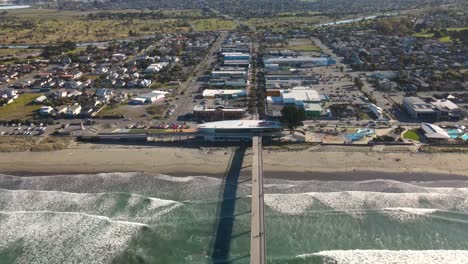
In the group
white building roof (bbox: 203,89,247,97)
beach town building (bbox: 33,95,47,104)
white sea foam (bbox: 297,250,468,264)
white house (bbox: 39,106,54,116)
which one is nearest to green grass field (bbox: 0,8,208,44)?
beach town building (bbox: 33,95,47,104)

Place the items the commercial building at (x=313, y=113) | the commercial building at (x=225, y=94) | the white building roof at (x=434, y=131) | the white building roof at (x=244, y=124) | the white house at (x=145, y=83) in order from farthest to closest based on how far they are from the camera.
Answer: the white house at (x=145, y=83) → the commercial building at (x=225, y=94) → the commercial building at (x=313, y=113) → the white building roof at (x=244, y=124) → the white building roof at (x=434, y=131)

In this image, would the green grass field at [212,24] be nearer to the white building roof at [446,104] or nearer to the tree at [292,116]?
the white building roof at [446,104]

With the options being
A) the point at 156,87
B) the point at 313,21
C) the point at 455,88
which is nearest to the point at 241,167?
the point at 156,87

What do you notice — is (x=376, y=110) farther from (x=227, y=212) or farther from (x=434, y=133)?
(x=227, y=212)

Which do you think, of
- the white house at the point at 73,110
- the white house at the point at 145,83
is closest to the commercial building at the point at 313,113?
the white house at the point at 145,83

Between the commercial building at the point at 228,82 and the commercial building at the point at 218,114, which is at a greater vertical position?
the commercial building at the point at 228,82

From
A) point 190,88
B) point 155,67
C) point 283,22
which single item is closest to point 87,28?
point 155,67

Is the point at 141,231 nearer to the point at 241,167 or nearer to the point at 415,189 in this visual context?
the point at 241,167
